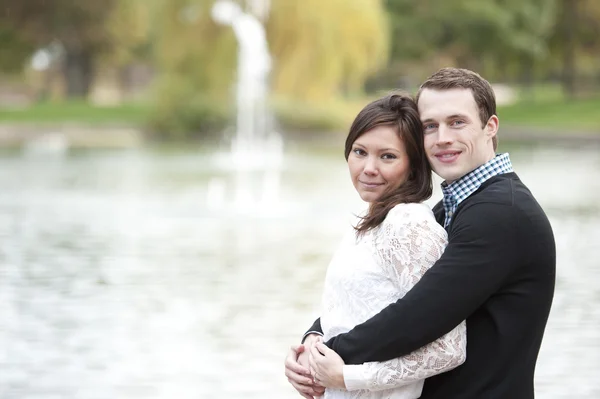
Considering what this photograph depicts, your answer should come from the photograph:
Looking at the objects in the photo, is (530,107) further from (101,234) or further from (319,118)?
(101,234)

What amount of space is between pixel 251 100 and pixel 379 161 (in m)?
30.1

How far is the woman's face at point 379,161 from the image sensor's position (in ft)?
8.66

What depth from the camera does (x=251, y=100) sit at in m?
32.6

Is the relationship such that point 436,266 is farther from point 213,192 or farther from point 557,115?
point 557,115

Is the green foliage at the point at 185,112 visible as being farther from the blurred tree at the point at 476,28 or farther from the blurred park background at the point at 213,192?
the blurred tree at the point at 476,28

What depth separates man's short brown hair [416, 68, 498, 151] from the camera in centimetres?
258

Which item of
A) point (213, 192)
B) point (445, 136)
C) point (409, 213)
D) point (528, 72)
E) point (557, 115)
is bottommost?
point (409, 213)

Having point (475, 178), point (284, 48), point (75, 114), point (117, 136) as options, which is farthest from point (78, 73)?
point (475, 178)

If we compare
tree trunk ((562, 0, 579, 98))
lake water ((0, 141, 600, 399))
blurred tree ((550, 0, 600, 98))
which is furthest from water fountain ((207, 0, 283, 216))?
blurred tree ((550, 0, 600, 98))

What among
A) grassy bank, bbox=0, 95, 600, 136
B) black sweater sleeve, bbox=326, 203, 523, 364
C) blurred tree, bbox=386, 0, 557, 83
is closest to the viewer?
black sweater sleeve, bbox=326, 203, 523, 364

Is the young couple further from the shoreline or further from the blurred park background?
the shoreline

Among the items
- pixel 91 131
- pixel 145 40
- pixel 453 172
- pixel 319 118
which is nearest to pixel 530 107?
pixel 319 118

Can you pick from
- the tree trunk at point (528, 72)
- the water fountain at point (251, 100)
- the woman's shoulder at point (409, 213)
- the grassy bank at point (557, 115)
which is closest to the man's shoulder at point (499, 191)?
the woman's shoulder at point (409, 213)

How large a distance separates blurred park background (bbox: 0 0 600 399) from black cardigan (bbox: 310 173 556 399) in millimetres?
2880
